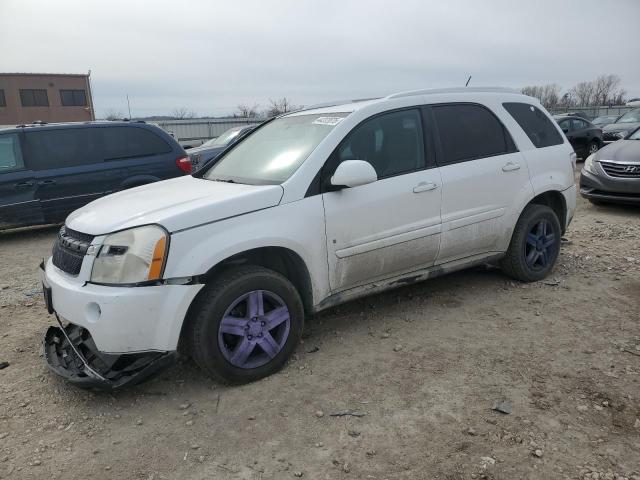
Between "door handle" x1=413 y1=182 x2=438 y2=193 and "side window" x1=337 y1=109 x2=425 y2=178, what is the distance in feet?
0.48

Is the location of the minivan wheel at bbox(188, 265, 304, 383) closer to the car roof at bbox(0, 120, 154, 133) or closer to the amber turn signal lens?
the amber turn signal lens

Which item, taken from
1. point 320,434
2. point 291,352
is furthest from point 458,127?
point 320,434

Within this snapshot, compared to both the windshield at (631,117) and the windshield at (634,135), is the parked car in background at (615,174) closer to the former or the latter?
the windshield at (634,135)

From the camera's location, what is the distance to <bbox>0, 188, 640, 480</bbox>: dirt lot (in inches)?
99.3

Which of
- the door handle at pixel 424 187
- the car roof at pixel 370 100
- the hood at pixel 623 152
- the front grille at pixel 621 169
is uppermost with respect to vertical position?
the car roof at pixel 370 100

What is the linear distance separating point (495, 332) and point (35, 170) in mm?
7026

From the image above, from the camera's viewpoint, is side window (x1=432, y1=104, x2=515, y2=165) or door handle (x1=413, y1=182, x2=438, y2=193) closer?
Result: door handle (x1=413, y1=182, x2=438, y2=193)

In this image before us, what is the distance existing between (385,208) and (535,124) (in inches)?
83.6

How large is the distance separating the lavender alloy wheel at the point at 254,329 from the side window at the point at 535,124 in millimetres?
2969

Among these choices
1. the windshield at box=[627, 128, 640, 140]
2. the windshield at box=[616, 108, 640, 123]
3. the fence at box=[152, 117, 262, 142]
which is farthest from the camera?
the fence at box=[152, 117, 262, 142]

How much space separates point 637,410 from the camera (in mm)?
2842

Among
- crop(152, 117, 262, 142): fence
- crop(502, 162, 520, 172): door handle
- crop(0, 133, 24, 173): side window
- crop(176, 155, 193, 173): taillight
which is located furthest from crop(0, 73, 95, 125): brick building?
crop(502, 162, 520, 172): door handle

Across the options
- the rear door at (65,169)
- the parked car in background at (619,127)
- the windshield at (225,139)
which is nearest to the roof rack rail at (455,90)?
the rear door at (65,169)

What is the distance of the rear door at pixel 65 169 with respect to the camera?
7641mm
